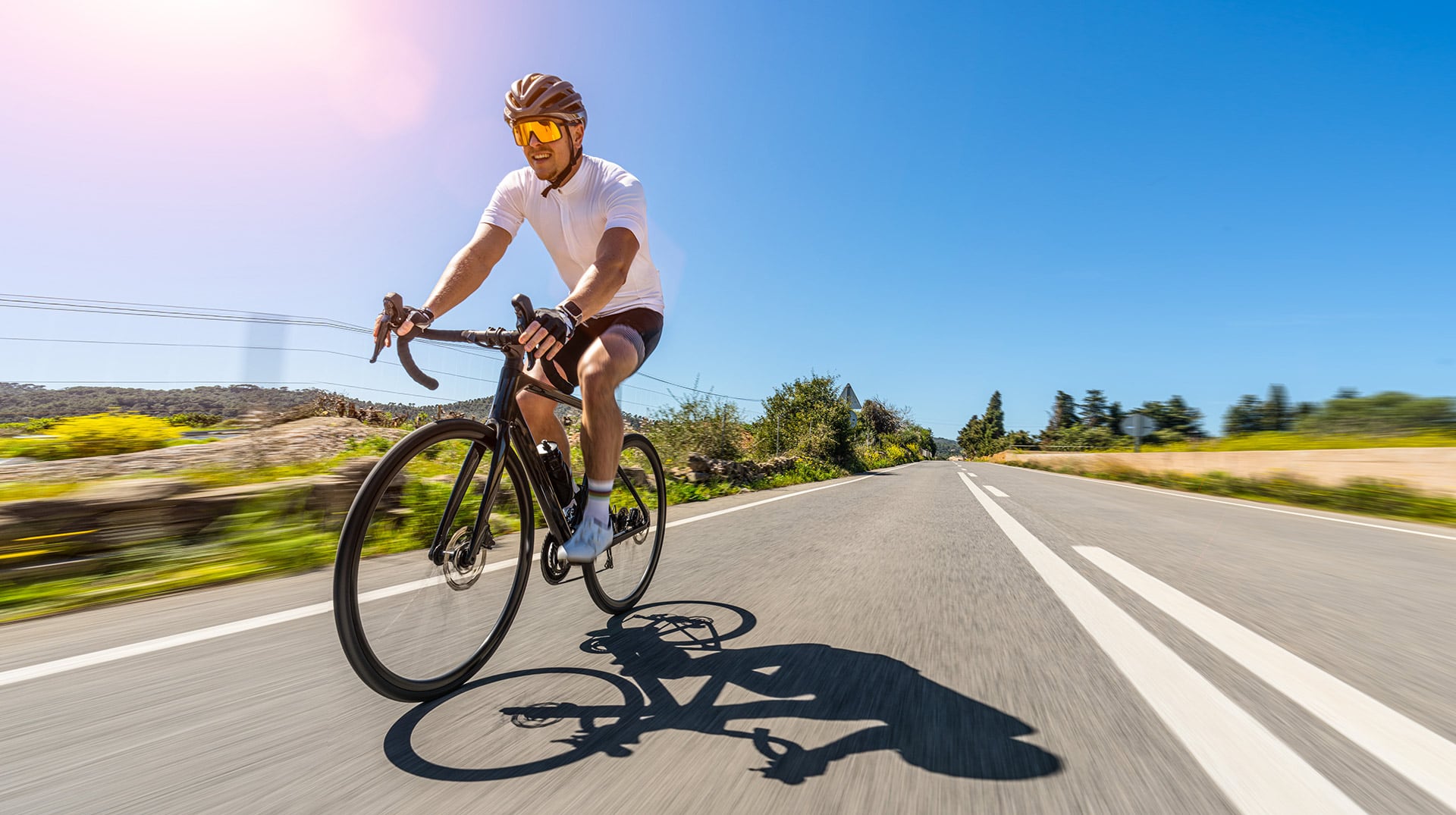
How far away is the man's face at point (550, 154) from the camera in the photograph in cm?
245

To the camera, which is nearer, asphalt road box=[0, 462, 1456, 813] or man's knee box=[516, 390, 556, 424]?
asphalt road box=[0, 462, 1456, 813]

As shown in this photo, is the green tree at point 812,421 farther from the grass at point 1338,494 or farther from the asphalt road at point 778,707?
the asphalt road at point 778,707

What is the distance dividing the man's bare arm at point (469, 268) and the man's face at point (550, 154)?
1.03ft

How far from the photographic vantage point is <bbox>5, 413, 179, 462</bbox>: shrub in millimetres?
3777

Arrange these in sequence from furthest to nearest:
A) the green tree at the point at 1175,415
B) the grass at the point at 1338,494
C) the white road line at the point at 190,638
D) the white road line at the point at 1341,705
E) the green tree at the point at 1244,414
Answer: the green tree at the point at 1175,415, the green tree at the point at 1244,414, the grass at the point at 1338,494, the white road line at the point at 190,638, the white road line at the point at 1341,705

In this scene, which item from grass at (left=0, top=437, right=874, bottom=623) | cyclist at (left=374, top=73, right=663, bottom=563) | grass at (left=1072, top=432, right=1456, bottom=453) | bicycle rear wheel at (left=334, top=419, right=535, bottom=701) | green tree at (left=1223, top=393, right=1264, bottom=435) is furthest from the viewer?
green tree at (left=1223, top=393, right=1264, bottom=435)

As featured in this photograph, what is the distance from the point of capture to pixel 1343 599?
10.7 feet

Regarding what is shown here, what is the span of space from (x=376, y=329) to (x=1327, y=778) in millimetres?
2755

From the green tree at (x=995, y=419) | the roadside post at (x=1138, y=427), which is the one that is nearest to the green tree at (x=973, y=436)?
the green tree at (x=995, y=419)

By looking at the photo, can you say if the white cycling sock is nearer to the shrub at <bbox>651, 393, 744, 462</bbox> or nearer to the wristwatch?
the wristwatch

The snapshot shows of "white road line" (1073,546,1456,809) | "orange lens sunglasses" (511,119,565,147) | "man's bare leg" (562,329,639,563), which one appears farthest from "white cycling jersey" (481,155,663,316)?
"white road line" (1073,546,1456,809)

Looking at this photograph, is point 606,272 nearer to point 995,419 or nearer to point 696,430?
point 696,430

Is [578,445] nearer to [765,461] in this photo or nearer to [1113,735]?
[1113,735]

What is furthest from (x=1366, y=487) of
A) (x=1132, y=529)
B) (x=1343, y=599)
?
(x=1343, y=599)
